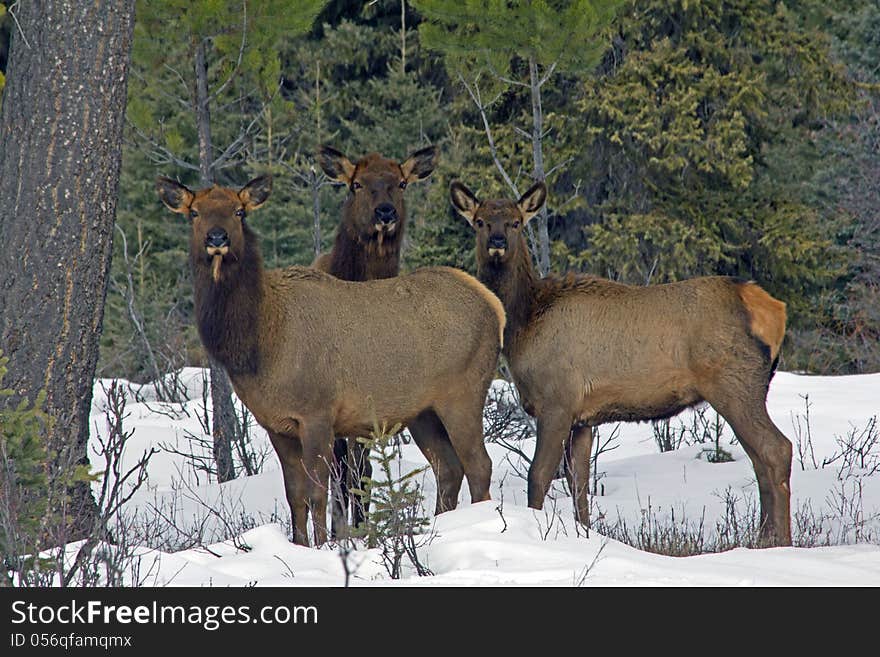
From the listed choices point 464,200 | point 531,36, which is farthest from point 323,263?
point 531,36

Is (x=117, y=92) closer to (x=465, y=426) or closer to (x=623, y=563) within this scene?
(x=465, y=426)

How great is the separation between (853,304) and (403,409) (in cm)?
1628

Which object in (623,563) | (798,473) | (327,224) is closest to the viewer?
(623,563)

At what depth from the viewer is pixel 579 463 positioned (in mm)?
9312

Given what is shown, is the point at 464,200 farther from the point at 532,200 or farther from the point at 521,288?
the point at 521,288

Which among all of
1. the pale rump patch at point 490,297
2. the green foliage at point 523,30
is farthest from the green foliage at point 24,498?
the green foliage at point 523,30

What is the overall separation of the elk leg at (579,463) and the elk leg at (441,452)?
0.80m

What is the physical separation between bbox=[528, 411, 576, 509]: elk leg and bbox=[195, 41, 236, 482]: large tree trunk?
3.68 metres

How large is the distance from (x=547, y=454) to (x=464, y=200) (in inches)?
90.2

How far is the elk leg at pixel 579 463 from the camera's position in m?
8.94

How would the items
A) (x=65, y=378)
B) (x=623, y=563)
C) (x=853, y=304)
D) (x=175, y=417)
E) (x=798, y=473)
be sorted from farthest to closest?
1. (x=853, y=304)
2. (x=175, y=417)
3. (x=798, y=473)
4. (x=65, y=378)
5. (x=623, y=563)

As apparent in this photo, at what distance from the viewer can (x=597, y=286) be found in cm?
929

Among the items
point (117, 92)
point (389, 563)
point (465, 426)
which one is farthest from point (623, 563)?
point (117, 92)

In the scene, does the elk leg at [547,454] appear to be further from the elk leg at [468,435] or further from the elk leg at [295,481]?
the elk leg at [295,481]
